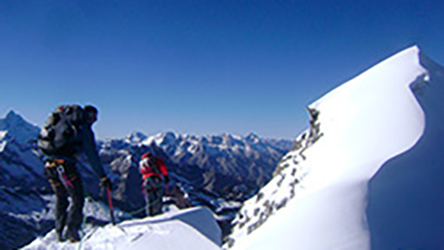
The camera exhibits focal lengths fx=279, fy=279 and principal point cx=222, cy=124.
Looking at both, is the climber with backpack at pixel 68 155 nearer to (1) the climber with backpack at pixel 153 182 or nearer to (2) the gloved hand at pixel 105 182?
(2) the gloved hand at pixel 105 182

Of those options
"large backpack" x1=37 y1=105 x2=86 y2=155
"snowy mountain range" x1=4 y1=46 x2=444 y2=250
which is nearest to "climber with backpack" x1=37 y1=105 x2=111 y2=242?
"large backpack" x1=37 y1=105 x2=86 y2=155

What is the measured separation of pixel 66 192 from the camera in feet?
22.5

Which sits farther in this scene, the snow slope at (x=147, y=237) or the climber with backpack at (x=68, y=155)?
the climber with backpack at (x=68, y=155)

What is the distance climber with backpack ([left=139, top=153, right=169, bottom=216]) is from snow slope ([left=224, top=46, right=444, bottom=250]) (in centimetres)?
648

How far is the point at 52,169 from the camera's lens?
21.7 feet

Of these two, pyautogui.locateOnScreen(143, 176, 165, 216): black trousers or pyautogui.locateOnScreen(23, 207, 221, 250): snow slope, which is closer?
pyautogui.locateOnScreen(23, 207, 221, 250): snow slope

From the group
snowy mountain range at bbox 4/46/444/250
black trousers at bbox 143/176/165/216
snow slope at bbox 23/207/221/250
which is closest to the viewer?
snowy mountain range at bbox 4/46/444/250

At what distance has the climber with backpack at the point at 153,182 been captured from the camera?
34.0ft

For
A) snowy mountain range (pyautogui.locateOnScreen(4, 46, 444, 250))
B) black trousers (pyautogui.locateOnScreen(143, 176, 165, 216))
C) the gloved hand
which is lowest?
snowy mountain range (pyautogui.locateOnScreen(4, 46, 444, 250))

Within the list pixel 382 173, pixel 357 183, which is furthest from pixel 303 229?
pixel 382 173

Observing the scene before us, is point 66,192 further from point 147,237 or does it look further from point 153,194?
point 153,194

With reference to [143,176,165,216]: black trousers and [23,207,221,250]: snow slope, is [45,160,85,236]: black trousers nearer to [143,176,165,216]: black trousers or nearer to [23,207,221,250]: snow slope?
[23,207,221,250]: snow slope

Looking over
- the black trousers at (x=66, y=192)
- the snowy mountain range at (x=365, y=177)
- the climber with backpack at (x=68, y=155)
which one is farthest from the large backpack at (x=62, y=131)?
the snowy mountain range at (x=365, y=177)

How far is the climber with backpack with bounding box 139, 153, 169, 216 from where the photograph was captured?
10352 millimetres
